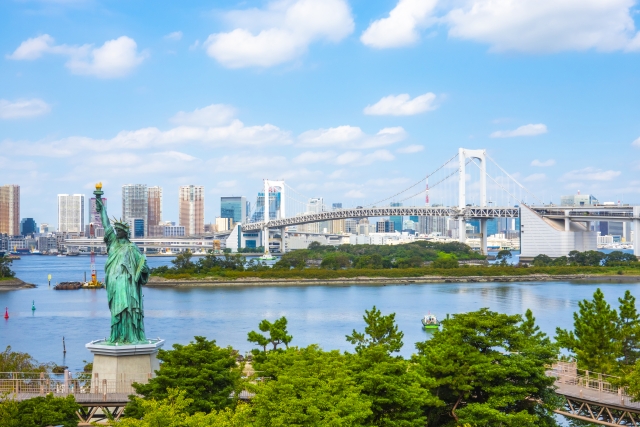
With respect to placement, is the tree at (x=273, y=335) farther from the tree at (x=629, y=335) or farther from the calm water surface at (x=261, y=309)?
the calm water surface at (x=261, y=309)

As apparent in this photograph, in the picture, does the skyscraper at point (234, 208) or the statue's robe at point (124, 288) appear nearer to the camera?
the statue's robe at point (124, 288)

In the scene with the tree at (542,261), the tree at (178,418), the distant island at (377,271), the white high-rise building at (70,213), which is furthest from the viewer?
the white high-rise building at (70,213)

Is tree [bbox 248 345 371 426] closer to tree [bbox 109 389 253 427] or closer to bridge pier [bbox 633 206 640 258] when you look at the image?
tree [bbox 109 389 253 427]

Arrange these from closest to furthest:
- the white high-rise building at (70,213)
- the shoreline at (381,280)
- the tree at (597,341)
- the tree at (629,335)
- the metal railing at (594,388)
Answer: the metal railing at (594,388) → the tree at (597,341) → the tree at (629,335) → the shoreline at (381,280) → the white high-rise building at (70,213)

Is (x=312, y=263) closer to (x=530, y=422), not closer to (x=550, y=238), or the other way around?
(x=550, y=238)

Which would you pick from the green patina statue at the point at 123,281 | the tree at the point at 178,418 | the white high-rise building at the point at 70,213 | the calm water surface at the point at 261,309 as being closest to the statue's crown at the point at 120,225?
the green patina statue at the point at 123,281

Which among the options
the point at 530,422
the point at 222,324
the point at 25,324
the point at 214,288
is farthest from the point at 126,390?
the point at 214,288
